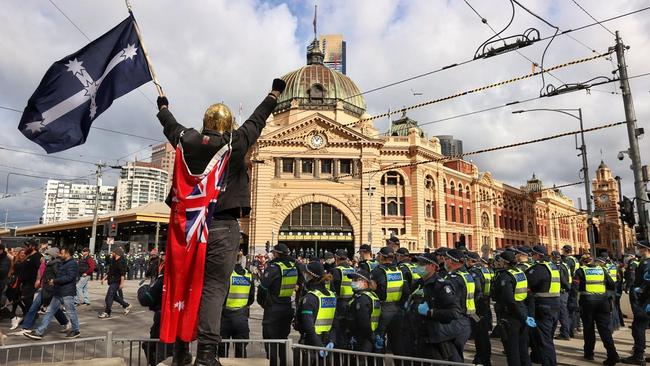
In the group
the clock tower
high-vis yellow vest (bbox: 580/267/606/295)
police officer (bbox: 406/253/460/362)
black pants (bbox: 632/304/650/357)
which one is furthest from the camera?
the clock tower

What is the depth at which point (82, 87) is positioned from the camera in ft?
13.6

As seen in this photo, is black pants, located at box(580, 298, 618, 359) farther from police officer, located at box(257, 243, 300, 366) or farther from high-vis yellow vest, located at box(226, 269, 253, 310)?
high-vis yellow vest, located at box(226, 269, 253, 310)

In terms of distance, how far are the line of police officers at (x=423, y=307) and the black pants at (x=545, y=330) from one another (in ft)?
0.05

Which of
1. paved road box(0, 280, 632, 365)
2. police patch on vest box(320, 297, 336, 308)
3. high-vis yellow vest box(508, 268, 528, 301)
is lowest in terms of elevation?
paved road box(0, 280, 632, 365)

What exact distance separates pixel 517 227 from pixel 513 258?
204 ft

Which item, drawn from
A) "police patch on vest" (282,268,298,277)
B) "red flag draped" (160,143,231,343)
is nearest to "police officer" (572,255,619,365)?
"police patch on vest" (282,268,298,277)

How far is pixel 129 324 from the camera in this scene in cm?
1134

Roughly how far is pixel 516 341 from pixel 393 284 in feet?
6.78

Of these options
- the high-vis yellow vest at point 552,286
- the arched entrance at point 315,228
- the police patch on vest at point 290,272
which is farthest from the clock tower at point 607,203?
the police patch on vest at point 290,272

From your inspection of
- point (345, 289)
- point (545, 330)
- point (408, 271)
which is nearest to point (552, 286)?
point (545, 330)

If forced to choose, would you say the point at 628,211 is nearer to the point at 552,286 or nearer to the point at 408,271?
the point at 552,286

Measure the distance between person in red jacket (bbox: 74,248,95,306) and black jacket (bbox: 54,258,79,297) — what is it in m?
2.85

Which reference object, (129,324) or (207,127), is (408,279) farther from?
(129,324)

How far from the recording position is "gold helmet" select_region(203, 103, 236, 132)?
3.02m
